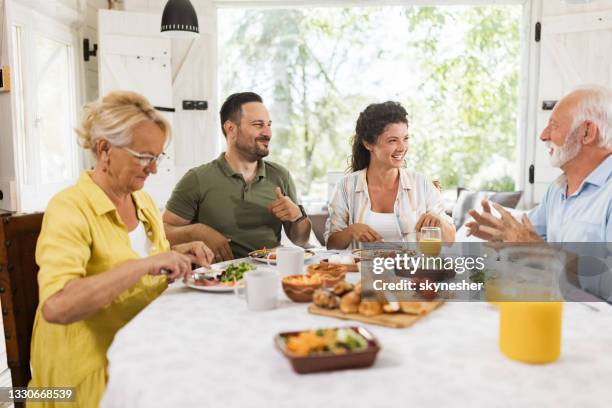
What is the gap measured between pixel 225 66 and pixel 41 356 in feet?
18.0

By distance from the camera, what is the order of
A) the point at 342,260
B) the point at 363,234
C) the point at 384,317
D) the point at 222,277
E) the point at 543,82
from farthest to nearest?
the point at 543,82 < the point at 363,234 < the point at 342,260 < the point at 222,277 < the point at 384,317

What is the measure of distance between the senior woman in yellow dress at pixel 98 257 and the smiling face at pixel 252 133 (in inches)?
36.2

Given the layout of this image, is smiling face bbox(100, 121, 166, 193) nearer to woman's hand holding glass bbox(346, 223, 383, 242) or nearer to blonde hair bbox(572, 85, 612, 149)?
woman's hand holding glass bbox(346, 223, 383, 242)

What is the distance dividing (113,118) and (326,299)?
75cm

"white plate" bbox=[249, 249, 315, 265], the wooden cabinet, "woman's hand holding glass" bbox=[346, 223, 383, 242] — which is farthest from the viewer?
"woman's hand holding glass" bbox=[346, 223, 383, 242]

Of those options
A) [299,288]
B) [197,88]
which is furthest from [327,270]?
[197,88]

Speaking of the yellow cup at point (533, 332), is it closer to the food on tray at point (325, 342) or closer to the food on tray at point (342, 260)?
the food on tray at point (325, 342)

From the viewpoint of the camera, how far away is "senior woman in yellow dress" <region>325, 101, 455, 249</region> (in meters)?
2.43

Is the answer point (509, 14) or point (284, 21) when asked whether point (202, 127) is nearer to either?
point (284, 21)

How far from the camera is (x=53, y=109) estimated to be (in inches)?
161

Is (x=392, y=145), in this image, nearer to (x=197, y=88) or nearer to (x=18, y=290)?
(x=18, y=290)

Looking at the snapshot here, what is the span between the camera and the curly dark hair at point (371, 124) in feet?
8.44

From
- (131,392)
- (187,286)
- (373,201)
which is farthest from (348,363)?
(373,201)

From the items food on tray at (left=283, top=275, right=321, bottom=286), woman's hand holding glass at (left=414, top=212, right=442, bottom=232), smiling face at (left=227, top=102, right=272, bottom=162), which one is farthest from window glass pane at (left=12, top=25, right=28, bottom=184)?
food on tray at (left=283, top=275, right=321, bottom=286)
